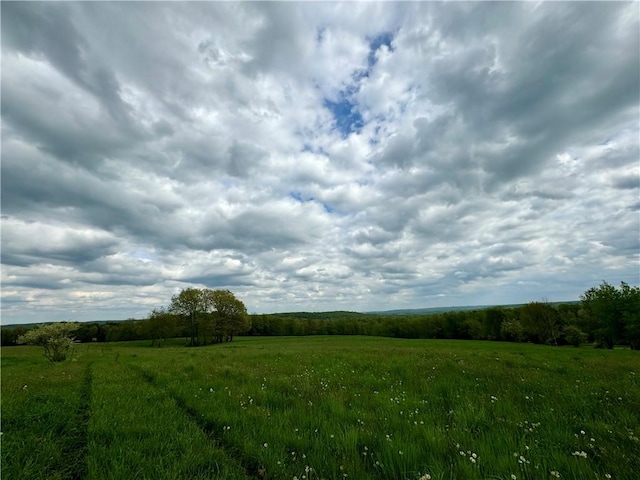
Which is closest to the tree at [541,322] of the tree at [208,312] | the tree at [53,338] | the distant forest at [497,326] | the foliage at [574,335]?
the distant forest at [497,326]

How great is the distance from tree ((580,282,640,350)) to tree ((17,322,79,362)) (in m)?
80.1

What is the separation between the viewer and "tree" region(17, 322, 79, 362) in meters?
24.0

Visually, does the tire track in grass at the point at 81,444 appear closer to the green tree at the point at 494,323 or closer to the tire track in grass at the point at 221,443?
the tire track in grass at the point at 221,443

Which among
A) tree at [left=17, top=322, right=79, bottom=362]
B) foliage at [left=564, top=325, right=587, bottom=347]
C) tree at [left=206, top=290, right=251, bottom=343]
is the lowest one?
foliage at [left=564, top=325, right=587, bottom=347]

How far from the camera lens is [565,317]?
250ft

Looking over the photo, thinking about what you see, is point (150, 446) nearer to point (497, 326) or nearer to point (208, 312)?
point (208, 312)

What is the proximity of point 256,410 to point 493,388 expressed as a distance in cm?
688

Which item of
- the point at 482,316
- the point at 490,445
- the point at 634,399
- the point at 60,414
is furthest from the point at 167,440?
the point at 482,316

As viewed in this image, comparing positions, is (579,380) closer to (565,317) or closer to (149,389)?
(149,389)

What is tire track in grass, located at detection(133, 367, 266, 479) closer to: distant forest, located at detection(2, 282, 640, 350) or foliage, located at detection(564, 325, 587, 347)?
distant forest, located at detection(2, 282, 640, 350)

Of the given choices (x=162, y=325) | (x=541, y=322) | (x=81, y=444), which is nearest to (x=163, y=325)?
(x=162, y=325)

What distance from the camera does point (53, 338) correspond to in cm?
2447

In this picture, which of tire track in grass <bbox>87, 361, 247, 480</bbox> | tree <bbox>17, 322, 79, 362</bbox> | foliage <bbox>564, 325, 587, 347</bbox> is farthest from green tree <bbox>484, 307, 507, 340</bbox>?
tire track in grass <bbox>87, 361, 247, 480</bbox>

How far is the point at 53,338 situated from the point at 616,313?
84.1 m
